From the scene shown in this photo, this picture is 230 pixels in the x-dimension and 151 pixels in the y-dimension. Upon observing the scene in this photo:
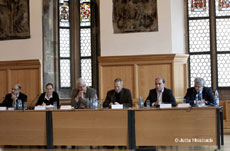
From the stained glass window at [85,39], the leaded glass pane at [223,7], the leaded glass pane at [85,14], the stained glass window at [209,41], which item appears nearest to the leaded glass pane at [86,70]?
the stained glass window at [85,39]

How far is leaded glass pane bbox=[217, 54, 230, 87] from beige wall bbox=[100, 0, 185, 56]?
145 cm

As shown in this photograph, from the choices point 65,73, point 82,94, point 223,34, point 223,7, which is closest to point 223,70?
point 223,34

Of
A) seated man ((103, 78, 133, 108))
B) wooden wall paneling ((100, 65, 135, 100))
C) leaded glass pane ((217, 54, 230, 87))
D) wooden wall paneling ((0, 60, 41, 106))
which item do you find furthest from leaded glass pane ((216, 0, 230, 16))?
wooden wall paneling ((0, 60, 41, 106))

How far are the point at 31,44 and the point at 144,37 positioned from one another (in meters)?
2.87

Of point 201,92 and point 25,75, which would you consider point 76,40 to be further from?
point 201,92

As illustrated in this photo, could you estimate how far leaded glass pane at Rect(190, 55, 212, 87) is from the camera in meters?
11.5

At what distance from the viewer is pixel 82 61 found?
488 inches

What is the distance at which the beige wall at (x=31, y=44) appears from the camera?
10910 millimetres

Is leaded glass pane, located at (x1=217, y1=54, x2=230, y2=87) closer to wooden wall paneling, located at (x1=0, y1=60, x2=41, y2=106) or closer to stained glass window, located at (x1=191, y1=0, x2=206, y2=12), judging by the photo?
stained glass window, located at (x1=191, y1=0, x2=206, y2=12)

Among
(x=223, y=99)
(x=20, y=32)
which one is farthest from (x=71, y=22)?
(x=223, y=99)

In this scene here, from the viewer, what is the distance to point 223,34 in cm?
1138

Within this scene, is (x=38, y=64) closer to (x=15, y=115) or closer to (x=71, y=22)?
(x=71, y=22)

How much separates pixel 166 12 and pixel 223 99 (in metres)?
2.70

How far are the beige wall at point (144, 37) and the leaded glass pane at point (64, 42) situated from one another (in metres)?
2.07
